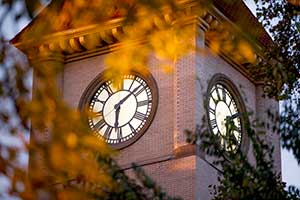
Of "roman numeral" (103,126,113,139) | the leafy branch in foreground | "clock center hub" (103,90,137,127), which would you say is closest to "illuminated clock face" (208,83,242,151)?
"clock center hub" (103,90,137,127)

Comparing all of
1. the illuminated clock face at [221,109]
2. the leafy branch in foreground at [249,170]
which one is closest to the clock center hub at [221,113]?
the illuminated clock face at [221,109]

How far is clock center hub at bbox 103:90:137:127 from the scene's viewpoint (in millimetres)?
27594

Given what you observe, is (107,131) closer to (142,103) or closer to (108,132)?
(108,132)

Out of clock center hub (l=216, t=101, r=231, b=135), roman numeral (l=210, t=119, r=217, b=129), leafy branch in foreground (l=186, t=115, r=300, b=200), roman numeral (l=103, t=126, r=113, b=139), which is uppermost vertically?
clock center hub (l=216, t=101, r=231, b=135)

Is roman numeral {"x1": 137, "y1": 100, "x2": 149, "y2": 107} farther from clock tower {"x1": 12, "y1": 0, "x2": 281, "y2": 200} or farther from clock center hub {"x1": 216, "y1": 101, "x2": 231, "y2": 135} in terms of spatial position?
clock center hub {"x1": 216, "y1": 101, "x2": 231, "y2": 135}

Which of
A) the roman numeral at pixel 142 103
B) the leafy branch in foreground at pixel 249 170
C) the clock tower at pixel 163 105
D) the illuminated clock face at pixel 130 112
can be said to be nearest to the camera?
the leafy branch in foreground at pixel 249 170

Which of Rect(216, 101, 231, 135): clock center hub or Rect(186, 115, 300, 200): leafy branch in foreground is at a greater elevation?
Rect(216, 101, 231, 135): clock center hub

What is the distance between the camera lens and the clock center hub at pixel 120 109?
27.6 meters

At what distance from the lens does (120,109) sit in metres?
27.8

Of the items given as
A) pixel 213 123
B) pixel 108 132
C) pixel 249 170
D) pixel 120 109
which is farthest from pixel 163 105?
pixel 249 170

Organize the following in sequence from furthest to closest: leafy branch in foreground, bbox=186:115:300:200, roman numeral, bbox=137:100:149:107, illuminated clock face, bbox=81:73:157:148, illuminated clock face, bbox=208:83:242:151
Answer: roman numeral, bbox=137:100:149:107, illuminated clock face, bbox=81:73:157:148, illuminated clock face, bbox=208:83:242:151, leafy branch in foreground, bbox=186:115:300:200

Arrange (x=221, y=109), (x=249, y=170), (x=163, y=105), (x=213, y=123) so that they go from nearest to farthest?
1. (x=249, y=170)
2. (x=163, y=105)
3. (x=213, y=123)
4. (x=221, y=109)

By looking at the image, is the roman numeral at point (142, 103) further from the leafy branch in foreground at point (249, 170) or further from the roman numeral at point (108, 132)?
the leafy branch in foreground at point (249, 170)

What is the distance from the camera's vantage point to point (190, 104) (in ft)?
88.5
